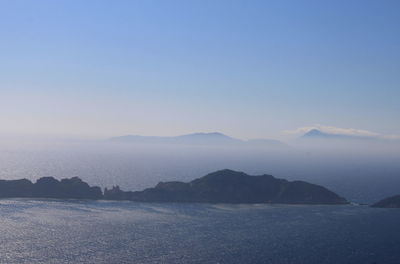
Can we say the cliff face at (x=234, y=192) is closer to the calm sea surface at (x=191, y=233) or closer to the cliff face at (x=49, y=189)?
the cliff face at (x=49, y=189)

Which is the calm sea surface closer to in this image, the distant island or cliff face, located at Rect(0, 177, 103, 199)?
cliff face, located at Rect(0, 177, 103, 199)

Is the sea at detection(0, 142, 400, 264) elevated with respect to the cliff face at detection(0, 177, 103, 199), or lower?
lower

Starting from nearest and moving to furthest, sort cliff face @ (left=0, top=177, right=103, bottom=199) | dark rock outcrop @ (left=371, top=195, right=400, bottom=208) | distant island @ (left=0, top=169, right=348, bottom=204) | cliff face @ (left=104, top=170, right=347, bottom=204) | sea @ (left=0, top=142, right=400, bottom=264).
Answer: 1. sea @ (left=0, top=142, right=400, bottom=264)
2. dark rock outcrop @ (left=371, top=195, right=400, bottom=208)
3. cliff face @ (left=0, top=177, right=103, bottom=199)
4. distant island @ (left=0, top=169, right=348, bottom=204)
5. cliff face @ (left=104, top=170, right=347, bottom=204)

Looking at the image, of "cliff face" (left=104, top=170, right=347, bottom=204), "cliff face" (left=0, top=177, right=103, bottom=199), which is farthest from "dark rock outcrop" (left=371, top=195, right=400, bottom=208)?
"cliff face" (left=0, top=177, right=103, bottom=199)

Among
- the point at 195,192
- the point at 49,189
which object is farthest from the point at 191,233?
the point at 49,189

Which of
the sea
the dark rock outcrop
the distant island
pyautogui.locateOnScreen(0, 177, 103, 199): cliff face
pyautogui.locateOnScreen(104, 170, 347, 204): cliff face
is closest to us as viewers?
the sea

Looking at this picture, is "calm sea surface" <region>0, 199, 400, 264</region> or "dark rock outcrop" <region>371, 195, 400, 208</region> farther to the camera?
"dark rock outcrop" <region>371, 195, 400, 208</region>

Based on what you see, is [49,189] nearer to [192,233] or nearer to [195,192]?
[195,192]
